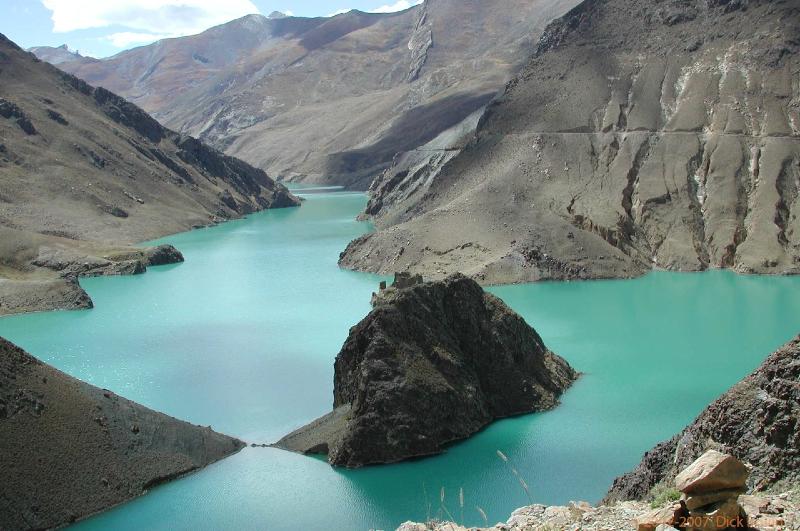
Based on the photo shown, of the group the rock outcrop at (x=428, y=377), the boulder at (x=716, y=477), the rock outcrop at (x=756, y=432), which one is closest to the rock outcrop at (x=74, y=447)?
the rock outcrop at (x=428, y=377)

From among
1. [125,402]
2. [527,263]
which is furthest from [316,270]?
[125,402]

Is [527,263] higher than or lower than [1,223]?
lower

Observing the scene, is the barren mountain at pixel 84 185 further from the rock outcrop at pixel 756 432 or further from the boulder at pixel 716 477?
the boulder at pixel 716 477

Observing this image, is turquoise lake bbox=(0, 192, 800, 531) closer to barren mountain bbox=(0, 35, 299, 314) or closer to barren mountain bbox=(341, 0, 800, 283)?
barren mountain bbox=(341, 0, 800, 283)

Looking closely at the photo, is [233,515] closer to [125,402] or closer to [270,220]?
[125,402]

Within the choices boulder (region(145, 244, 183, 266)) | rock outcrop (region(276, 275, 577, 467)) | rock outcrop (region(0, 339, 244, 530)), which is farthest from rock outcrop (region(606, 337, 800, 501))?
boulder (region(145, 244, 183, 266))
